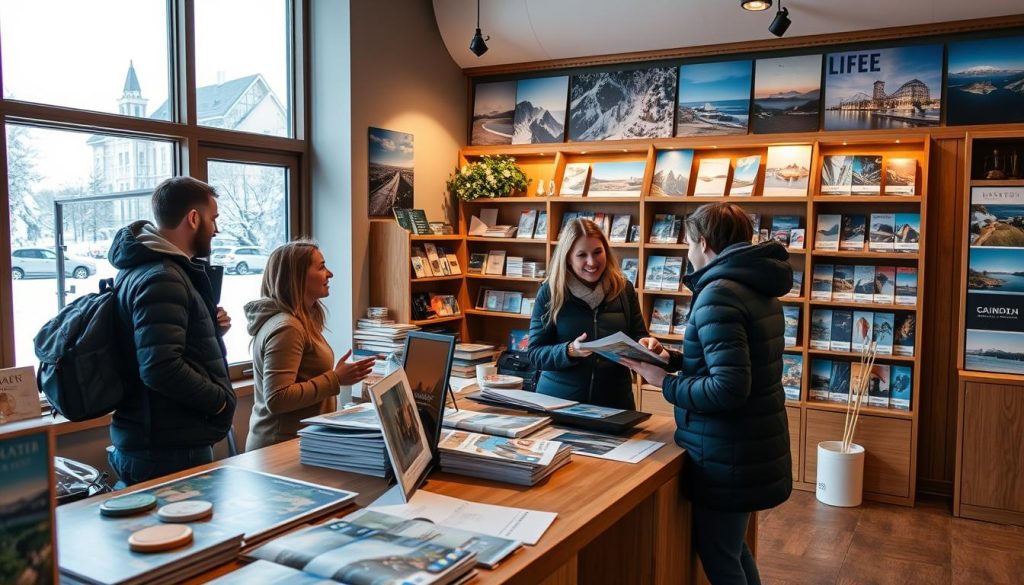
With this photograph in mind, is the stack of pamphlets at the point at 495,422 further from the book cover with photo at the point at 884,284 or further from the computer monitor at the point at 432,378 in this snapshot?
the book cover with photo at the point at 884,284

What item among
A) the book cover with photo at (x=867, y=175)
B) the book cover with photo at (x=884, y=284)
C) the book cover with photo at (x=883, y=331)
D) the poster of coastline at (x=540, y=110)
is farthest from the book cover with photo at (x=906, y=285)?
the poster of coastline at (x=540, y=110)

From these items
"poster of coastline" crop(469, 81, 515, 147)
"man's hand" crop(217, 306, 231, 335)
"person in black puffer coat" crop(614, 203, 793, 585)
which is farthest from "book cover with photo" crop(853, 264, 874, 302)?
"man's hand" crop(217, 306, 231, 335)

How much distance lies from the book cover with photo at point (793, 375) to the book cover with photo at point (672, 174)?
49.9 inches

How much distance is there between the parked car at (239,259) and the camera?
4.81m

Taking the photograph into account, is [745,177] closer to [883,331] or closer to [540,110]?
[883,331]

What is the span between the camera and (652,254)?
563 centimetres

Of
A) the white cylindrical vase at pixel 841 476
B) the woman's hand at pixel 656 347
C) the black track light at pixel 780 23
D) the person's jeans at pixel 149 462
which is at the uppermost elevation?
the black track light at pixel 780 23

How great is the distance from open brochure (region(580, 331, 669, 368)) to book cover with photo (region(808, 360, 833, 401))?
2.88 metres

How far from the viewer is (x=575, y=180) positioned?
19.2 feet

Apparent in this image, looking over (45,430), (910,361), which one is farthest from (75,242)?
(910,361)

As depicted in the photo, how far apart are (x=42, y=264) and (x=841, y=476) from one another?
442 centimetres

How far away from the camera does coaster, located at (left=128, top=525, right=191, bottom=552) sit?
148 cm

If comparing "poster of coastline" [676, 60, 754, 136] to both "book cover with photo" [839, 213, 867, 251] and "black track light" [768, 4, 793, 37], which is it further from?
"book cover with photo" [839, 213, 867, 251]

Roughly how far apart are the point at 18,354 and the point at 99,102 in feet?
4.26
